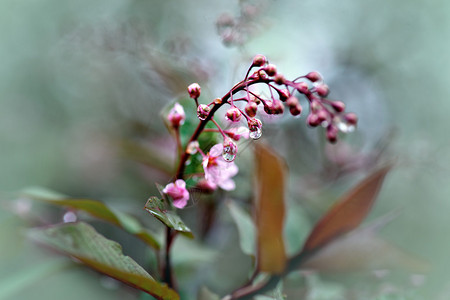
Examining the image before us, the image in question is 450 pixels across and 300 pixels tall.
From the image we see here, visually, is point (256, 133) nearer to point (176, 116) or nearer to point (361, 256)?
point (176, 116)

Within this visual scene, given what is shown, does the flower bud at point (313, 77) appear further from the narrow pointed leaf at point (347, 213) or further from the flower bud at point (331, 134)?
the narrow pointed leaf at point (347, 213)

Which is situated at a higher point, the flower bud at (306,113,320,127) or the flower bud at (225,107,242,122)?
the flower bud at (306,113,320,127)

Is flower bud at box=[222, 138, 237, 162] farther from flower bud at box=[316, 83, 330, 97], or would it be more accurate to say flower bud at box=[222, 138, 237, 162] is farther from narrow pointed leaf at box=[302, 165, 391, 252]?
narrow pointed leaf at box=[302, 165, 391, 252]

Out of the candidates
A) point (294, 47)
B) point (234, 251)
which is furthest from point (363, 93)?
point (234, 251)

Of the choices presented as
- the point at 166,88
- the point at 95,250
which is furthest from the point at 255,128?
the point at 166,88

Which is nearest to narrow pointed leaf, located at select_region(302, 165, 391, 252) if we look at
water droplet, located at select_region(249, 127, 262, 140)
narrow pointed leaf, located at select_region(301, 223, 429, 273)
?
narrow pointed leaf, located at select_region(301, 223, 429, 273)

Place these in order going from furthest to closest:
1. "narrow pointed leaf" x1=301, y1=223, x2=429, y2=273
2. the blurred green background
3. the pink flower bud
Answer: the blurred green background
"narrow pointed leaf" x1=301, y1=223, x2=429, y2=273
the pink flower bud
